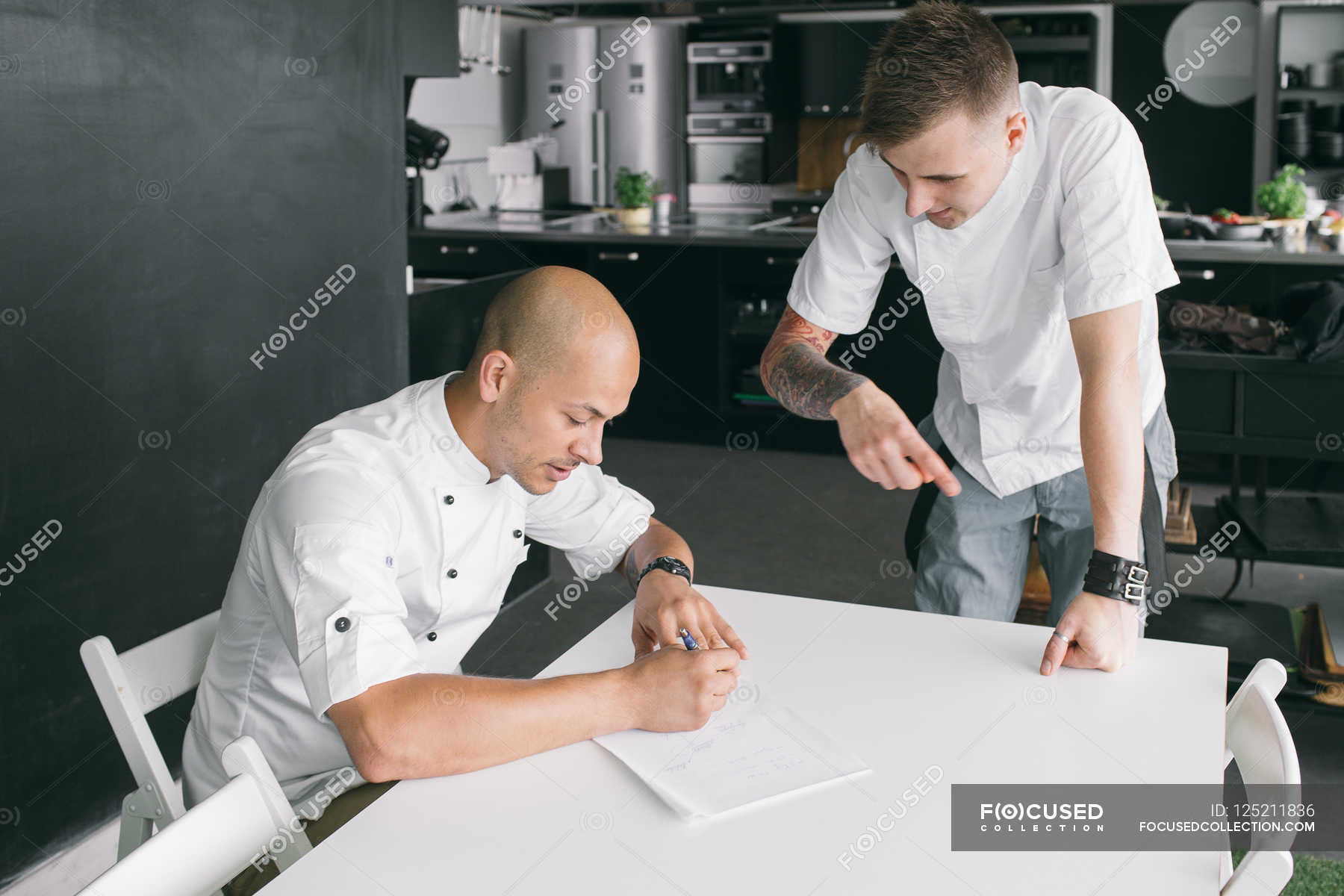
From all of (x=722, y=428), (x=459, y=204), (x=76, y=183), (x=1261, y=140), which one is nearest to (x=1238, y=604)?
(x=722, y=428)

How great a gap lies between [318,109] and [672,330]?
9.10 feet

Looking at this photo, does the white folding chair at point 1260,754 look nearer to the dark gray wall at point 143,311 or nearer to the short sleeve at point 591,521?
the short sleeve at point 591,521

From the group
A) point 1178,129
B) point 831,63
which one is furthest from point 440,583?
point 1178,129

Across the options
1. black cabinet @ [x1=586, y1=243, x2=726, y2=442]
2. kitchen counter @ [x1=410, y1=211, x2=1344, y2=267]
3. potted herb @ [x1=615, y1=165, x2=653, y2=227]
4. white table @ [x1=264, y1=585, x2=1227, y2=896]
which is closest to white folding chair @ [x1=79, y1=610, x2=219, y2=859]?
white table @ [x1=264, y1=585, x2=1227, y2=896]

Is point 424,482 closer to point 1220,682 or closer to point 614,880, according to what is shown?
point 614,880

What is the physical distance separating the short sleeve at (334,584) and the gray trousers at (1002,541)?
965 mm

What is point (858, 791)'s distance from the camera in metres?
1.24

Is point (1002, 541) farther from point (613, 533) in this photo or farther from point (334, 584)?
point (334, 584)

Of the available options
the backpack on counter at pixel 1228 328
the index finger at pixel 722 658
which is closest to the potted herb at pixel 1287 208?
the backpack on counter at pixel 1228 328

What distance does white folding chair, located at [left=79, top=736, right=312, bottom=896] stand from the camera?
42.6 inches

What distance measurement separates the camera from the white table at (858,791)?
1095 millimetres

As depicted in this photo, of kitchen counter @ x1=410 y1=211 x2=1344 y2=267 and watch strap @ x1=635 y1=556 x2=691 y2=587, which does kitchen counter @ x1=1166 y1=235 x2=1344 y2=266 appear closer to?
kitchen counter @ x1=410 y1=211 x2=1344 y2=267

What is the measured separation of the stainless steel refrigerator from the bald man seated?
639cm

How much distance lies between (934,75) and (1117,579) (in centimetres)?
67
